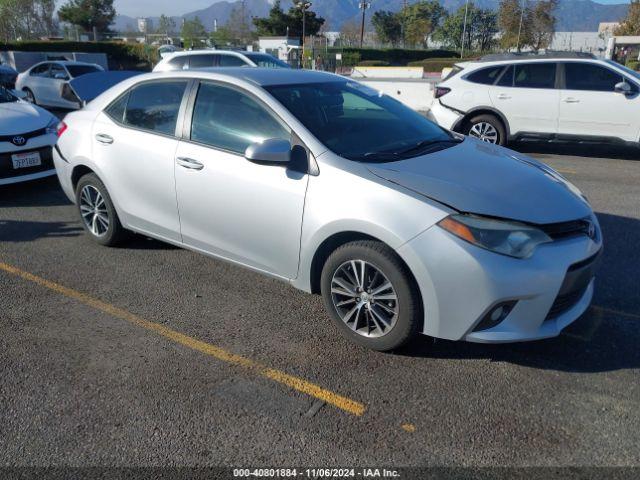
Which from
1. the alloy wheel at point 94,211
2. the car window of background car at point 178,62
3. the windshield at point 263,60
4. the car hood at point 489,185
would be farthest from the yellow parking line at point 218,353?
the windshield at point 263,60

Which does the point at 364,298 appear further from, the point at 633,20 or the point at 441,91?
the point at 633,20

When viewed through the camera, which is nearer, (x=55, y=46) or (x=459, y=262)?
(x=459, y=262)

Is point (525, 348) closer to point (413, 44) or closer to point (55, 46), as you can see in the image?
point (55, 46)

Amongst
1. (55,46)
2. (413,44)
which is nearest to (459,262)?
(55,46)

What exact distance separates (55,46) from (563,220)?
164 feet

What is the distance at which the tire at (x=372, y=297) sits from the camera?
3193mm

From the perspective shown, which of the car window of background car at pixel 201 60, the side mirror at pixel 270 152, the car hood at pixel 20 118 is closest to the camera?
the side mirror at pixel 270 152

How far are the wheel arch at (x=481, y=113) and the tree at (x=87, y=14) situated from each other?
243 feet

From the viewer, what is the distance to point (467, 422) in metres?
2.86

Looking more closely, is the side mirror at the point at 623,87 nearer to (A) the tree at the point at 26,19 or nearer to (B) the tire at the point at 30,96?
(B) the tire at the point at 30,96

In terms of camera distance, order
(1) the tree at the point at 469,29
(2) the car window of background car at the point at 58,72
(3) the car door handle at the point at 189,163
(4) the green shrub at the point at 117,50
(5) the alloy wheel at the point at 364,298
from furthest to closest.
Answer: (1) the tree at the point at 469,29 < (4) the green shrub at the point at 117,50 < (2) the car window of background car at the point at 58,72 < (3) the car door handle at the point at 189,163 < (5) the alloy wheel at the point at 364,298

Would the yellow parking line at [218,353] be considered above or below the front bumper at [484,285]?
below

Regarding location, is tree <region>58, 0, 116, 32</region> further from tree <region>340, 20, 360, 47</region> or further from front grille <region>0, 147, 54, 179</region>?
front grille <region>0, 147, 54, 179</region>

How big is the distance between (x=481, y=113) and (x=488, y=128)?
29cm
